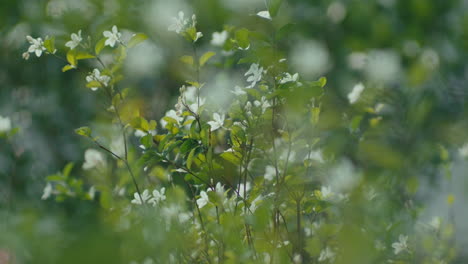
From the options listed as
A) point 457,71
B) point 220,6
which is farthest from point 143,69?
point 457,71

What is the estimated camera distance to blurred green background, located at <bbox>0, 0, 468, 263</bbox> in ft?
3.33

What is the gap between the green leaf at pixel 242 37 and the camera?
0.84 metres

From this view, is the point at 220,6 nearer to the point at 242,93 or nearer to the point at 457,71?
the point at 457,71

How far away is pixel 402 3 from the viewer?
5.73 feet

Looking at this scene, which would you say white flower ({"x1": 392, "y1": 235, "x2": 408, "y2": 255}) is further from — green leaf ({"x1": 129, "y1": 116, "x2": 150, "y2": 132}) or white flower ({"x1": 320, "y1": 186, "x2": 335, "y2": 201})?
green leaf ({"x1": 129, "y1": 116, "x2": 150, "y2": 132})

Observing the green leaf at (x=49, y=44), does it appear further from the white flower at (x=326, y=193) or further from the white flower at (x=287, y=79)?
the white flower at (x=326, y=193)

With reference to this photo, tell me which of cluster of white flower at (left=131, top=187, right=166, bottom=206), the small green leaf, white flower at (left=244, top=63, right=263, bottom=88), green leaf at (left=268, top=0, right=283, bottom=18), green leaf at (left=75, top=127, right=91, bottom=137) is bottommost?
cluster of white flower at (left=131, top=187, right=166, bottom=206)

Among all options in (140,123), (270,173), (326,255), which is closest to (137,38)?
(140,123)

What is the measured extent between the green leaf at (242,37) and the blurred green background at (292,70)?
0.13ft

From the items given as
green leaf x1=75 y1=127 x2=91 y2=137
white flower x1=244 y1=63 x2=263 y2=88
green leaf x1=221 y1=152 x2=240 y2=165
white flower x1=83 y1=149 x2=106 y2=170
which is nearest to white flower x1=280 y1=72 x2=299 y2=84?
white flower x1=244 y1=63 x2=263 y2=88

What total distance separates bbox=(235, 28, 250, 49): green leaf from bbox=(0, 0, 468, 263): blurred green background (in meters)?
0.04

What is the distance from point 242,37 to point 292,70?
254 mm

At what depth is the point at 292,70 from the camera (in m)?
1.07

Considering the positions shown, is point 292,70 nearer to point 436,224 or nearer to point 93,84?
point 93,84
